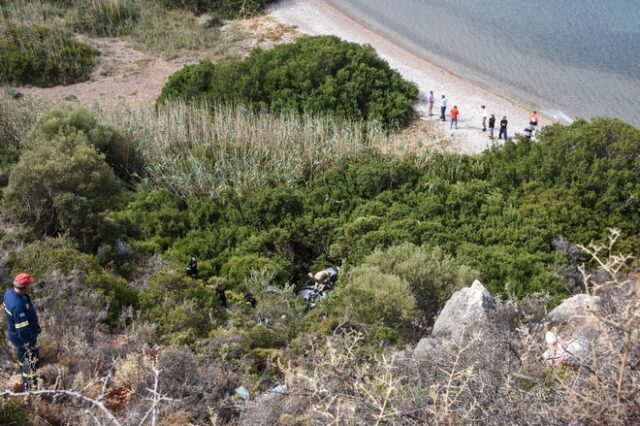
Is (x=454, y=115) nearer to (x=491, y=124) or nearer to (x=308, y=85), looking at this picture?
(x=491, y=124)

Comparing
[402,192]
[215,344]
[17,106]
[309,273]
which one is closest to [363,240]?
[309,273]

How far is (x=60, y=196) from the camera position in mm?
10125

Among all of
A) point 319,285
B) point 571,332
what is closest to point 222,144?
point 319,285

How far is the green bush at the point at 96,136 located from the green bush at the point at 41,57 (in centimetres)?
857

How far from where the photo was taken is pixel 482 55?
2348cm

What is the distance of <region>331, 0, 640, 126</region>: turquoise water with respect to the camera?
20609 mm

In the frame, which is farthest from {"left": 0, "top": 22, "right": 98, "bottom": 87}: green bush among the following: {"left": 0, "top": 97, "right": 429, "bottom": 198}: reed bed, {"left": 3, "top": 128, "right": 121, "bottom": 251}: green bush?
{"left": 3, "top": 128, "right": 121, "bottom": 251}: green bush

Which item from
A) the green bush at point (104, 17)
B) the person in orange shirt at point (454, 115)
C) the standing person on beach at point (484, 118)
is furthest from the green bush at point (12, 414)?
the green bush at point (104, 17)

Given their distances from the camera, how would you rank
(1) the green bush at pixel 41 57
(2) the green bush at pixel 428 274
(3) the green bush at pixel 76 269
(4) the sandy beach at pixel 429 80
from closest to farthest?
(3) the green bush at pixel 76 269 → (2) the green bush at pixel 428 274 → (4) the sandy beach at pixel 429 80 → (1) the green bush at pixel 41 57

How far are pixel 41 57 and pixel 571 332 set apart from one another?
1976cm

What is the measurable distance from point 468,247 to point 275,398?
6034 millimetres

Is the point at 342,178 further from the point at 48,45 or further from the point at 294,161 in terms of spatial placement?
the point at 48,45

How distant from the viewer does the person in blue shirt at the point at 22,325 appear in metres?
5.96

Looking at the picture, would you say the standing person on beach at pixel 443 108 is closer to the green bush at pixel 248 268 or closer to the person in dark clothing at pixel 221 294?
the green bush at pixel 248 268
